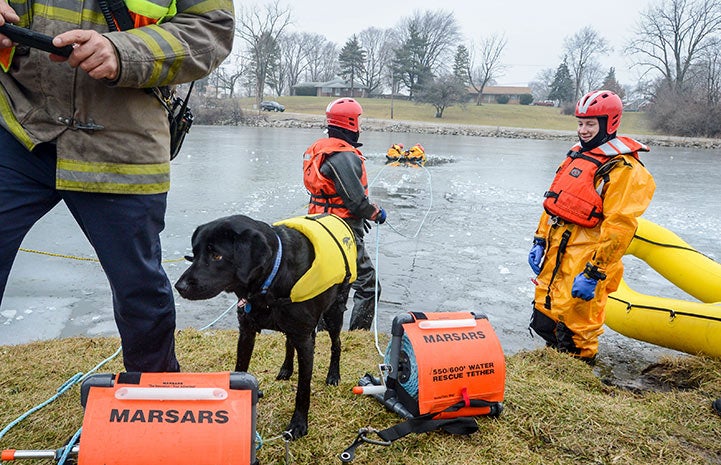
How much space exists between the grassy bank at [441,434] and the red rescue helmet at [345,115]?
2115mm

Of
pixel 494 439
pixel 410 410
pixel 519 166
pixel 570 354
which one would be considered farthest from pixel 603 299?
pixel 519 166

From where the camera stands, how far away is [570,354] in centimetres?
443

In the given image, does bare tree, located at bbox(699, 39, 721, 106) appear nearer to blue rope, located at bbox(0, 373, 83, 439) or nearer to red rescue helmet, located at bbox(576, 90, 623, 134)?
red rescue helmet, located at bbox(576, 90, 623, 134)

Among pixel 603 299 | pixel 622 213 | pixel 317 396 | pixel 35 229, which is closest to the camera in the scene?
pixel 317 396

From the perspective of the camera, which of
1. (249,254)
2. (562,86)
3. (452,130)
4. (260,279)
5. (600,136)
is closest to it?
(249,254)

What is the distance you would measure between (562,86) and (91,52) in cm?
9162

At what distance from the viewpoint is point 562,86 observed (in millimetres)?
83750

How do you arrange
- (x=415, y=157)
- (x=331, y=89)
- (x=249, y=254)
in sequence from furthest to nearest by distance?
(x=331, y=89) < (x=415, y=157) < (x=249, y=254)

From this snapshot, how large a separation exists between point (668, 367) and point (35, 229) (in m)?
8.60

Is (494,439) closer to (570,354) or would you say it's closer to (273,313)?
(273,313)

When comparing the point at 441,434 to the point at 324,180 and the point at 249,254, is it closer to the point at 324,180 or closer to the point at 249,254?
the point at 249,254

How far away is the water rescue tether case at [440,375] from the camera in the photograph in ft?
9.05

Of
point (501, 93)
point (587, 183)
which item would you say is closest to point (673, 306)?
point (587, 183)

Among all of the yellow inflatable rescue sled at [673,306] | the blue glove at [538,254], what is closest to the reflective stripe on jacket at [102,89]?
the blue glove at [538,254]
